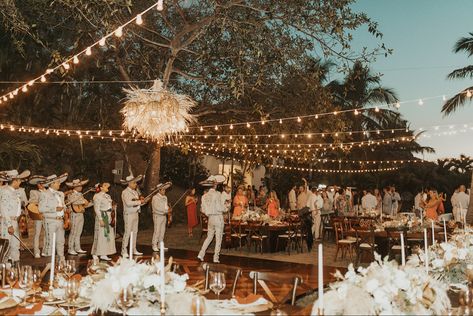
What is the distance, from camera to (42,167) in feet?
59.6

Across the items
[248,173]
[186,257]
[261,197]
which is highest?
[248,173]

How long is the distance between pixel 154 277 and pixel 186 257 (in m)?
9.00

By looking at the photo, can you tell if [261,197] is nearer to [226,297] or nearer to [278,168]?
[278,168]

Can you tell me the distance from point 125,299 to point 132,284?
0.14 meters

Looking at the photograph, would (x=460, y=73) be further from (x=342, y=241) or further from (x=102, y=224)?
(x=102, y=224)

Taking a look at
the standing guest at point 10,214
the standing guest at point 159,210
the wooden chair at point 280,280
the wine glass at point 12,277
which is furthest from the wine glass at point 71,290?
the standing guest at point 159,210

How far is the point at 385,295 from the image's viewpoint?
2574 mm

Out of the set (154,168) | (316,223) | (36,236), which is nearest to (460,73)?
(316,223)

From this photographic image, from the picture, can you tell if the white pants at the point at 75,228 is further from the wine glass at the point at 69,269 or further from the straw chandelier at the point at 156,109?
the wine glass at the point at 69,269

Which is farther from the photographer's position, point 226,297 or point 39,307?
point 226,297

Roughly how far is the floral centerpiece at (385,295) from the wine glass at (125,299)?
3.24ft

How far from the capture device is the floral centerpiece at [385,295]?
2506 mm

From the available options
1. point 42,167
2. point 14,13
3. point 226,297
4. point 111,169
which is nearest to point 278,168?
point 111,169

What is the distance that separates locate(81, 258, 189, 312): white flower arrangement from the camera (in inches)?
113
